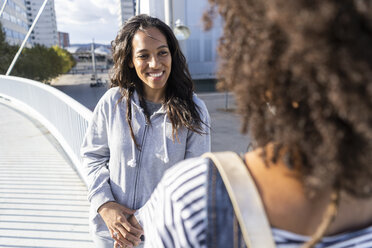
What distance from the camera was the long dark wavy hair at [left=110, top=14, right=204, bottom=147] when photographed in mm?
1633

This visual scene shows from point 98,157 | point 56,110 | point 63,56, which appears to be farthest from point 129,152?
point 63,56

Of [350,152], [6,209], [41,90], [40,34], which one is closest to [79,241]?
[6,209]

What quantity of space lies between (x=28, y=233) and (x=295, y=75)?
3285 millimetres

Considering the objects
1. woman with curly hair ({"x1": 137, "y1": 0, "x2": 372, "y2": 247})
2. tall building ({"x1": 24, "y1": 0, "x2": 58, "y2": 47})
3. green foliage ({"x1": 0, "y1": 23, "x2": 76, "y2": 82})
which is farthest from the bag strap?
tall building ({"x1": 24, "y1": 0, "x2": 58, "y2": 47})

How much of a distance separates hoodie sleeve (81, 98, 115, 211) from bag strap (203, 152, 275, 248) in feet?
3.64

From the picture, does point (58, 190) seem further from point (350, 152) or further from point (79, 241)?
point (350, 152)

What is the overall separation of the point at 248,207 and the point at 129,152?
1.06 m

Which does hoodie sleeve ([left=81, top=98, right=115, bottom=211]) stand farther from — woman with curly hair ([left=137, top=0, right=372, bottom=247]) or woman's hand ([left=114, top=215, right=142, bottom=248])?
woman with curly hair ([left=137, top=0, right=372, bottom=247])

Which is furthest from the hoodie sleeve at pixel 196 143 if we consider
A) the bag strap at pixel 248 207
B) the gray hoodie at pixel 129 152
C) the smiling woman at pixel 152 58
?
the bag strap at pixel 248 207

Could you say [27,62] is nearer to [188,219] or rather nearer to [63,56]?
[63,56]

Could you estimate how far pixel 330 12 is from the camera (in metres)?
0.48

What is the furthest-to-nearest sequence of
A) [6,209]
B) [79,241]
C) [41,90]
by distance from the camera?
1. [41,90]
2. [6,209]
3. [79,241]

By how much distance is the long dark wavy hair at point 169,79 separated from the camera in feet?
5.36

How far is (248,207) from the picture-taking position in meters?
0.61
